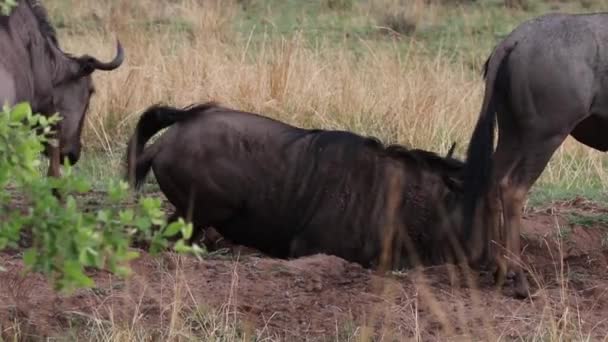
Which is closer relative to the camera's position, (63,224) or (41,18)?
(63,224)

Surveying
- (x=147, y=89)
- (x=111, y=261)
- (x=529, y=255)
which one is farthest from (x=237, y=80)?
(x=111, y=261)

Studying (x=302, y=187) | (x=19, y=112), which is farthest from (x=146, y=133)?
(x=19, y=112)

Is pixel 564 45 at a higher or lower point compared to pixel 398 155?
higher

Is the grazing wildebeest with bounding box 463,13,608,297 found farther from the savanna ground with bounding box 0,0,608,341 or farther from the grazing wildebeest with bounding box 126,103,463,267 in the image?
the grazing wildebeest with bounding box 126,103,463,267

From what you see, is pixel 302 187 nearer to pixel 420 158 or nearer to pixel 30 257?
pixel 420 158

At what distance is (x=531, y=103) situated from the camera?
19.9 ft

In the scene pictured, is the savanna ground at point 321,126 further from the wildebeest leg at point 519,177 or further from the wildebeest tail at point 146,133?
the wildebeest tail at point 146,133

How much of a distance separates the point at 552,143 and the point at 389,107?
3608mm

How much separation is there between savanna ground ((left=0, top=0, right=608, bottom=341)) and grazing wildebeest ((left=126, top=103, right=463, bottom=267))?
29cm

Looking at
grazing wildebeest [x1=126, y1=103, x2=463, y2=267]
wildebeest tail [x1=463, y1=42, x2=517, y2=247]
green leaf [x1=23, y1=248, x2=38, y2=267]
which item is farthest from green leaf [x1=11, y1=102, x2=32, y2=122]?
grazing wildebeest [x1=126, y1=103, x2=463, y2=267]

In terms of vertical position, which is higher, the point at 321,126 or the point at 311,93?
the point at 311,93

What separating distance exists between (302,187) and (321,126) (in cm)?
228

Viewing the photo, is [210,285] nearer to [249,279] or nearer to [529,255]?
[249,279]

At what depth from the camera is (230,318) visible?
501 cm
